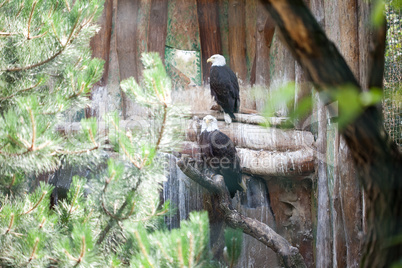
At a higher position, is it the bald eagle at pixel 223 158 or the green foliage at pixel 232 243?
the bald eagle at pixel 223 158

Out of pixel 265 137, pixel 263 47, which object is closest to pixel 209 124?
pixel 265 137

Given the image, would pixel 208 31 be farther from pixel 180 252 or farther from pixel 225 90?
pixel 180 252

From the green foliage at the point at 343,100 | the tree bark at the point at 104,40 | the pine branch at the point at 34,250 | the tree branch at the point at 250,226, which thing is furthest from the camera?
the tree bark at the point at 104,40

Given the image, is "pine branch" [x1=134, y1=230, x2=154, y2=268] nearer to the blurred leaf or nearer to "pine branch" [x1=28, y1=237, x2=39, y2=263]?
"pine branch" [x1=28, y1=237, x2=39, y2=263]

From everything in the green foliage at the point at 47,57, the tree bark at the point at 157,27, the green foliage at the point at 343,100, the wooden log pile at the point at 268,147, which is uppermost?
the tree bark at the point at 157,27

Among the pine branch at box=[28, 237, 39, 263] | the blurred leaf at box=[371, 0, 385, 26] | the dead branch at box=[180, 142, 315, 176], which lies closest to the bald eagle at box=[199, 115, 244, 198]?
the dead branch at box=[180, 142, 315, 176]

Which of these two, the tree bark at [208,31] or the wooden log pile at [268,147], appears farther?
the tree bark at [208,31]

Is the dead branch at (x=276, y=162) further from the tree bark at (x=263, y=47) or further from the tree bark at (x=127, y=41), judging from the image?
the tree bark at (x=127, y=41)

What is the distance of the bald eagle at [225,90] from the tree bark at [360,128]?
3759 millimetres

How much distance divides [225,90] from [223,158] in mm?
978

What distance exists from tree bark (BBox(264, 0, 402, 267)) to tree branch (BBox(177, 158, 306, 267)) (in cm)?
212

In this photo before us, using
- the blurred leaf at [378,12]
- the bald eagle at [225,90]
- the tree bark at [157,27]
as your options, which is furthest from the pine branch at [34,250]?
the tree bark at [157,27]

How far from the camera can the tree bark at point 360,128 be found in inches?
22.3

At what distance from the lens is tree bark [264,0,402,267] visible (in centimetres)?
57
